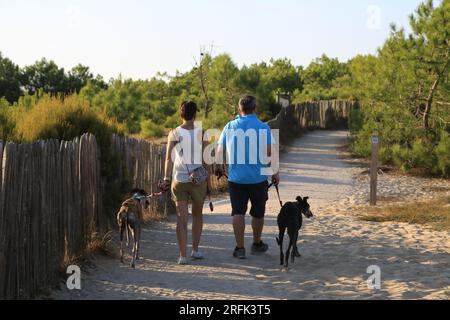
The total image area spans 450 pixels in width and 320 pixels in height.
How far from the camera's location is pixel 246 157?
6871mm

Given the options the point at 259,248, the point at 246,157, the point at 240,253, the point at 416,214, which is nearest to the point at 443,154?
the point at 416,214

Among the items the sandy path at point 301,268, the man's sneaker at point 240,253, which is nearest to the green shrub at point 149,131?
the sandy path at point 301,268

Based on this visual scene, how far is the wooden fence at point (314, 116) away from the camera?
93.7ft

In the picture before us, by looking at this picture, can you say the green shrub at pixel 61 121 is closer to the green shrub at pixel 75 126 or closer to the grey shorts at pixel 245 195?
the green shrub at pixel 75 126

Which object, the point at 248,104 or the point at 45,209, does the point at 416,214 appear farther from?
the point at 45,209

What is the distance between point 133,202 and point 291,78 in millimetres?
51239

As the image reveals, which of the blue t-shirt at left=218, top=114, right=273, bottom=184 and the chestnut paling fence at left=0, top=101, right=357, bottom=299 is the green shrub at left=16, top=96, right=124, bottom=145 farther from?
the blue t-shirt at left=218, top=114, right=273, bottom=184

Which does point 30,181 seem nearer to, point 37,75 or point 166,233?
point 166,233

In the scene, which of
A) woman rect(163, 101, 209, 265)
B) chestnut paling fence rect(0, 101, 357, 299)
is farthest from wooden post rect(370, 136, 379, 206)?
woman rect(163, 101, 209, 265)

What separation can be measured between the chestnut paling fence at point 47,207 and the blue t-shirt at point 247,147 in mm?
1654

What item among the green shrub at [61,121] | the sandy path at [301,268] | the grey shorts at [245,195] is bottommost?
the sandy path at [301,268]

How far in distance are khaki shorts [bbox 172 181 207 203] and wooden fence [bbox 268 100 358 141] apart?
65.4 ft
